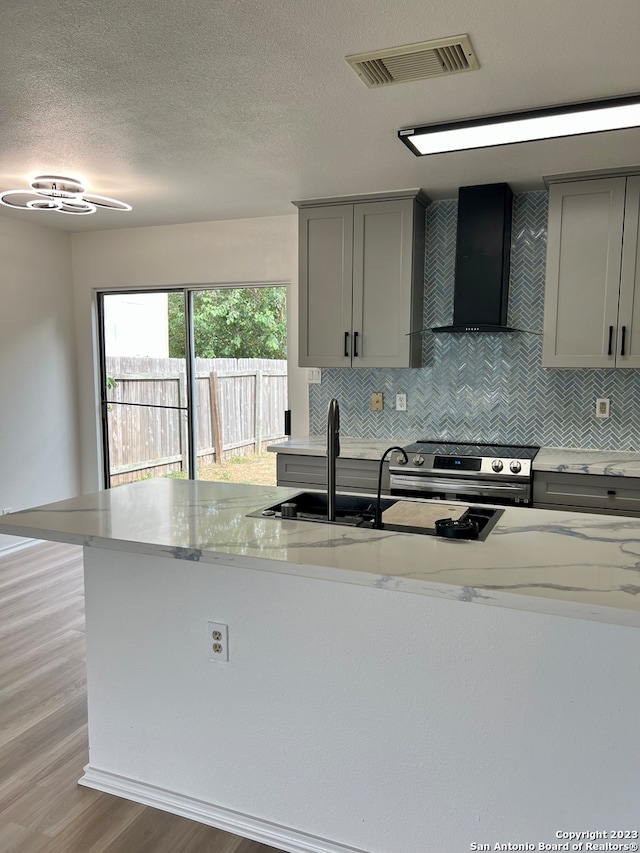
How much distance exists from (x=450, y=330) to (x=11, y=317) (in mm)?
3235

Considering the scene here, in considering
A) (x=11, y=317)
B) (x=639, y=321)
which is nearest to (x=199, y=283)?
(x=11, y=317)

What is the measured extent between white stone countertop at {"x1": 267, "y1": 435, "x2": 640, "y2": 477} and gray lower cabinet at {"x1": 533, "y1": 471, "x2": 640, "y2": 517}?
0.04 meters

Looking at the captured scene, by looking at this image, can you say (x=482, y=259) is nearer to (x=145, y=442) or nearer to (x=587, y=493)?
(x=587, y=493)

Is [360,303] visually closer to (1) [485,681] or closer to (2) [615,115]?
(2) [615,115]

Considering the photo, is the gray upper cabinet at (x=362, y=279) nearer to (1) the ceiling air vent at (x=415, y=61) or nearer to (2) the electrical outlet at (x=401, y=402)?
(2) the electrical outlet at (x=401, y=402)

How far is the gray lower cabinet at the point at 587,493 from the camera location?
324 cm

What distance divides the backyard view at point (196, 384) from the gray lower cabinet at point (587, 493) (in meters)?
1.93

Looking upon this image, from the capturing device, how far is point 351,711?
5.74ft

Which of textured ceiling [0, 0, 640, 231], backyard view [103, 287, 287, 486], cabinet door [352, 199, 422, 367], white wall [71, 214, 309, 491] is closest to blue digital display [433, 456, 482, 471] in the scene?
cabinet door [352, 199, 422, 367]

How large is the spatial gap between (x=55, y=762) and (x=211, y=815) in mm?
698

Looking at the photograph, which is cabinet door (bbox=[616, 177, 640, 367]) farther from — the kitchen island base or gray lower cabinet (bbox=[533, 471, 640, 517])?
the kitchen island base

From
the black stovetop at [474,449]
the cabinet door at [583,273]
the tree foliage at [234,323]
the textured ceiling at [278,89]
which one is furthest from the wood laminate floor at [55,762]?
the cabinet door at [583,273]

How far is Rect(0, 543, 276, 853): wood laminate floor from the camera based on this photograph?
1.92 meters

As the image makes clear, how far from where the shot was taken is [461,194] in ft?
12.3
